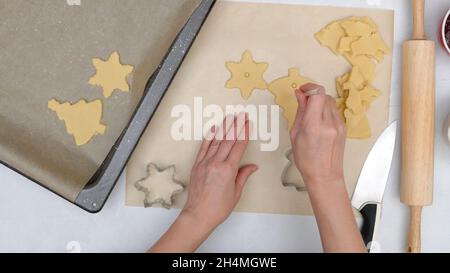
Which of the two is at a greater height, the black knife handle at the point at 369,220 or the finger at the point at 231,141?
the finger at the point at 231,141

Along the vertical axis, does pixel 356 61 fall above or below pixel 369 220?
above

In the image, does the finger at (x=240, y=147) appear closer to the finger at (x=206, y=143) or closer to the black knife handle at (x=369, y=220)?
the finger at (x=206, y=143)

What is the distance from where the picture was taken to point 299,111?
0.68 meters

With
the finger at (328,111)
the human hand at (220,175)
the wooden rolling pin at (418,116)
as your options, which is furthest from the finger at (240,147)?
the wooden rolling pin at (418,116)

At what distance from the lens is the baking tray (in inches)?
26.5

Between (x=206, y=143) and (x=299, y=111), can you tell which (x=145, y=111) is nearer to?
(x=206, y=143)

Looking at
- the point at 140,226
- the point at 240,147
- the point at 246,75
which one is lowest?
the point at 140,226

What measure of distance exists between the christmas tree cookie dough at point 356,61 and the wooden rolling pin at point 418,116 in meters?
0.04

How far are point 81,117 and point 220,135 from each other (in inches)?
8.0

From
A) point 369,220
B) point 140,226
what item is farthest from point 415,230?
point 140,226

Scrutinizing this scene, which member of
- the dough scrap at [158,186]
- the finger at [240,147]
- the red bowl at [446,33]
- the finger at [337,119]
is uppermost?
the red bowl at [446,33]

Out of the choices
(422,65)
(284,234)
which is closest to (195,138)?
(284,234)

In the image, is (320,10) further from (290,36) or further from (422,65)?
(422,65)

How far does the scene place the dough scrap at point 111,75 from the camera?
698 mm
